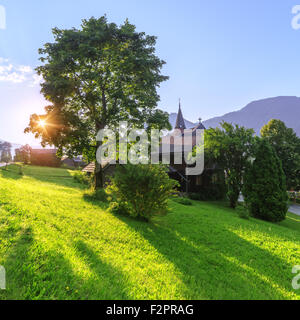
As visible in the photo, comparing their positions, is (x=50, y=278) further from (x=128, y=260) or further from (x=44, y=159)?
(x=44, y=159)

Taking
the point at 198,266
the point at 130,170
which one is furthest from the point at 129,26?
the point at 198,266

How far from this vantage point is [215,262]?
480 centimetres

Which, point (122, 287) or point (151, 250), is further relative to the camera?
point (151, 250)

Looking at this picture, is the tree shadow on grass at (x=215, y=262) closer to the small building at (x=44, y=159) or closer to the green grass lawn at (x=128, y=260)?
the green grass lawn at (x=128, y=260)

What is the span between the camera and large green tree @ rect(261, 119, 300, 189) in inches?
1096

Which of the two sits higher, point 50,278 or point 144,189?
point 144,189

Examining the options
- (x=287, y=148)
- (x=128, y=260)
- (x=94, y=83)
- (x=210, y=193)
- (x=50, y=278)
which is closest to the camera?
(x=50, y=278)

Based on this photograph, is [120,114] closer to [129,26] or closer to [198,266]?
[129,26]

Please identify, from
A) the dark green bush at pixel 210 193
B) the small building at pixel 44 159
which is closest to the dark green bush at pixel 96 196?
the dark green bush at pixel 210 193

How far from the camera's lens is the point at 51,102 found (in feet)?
40.5

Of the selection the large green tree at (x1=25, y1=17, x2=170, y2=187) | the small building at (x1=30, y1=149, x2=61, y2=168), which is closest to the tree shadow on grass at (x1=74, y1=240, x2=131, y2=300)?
the large green tree at (x1=25, y1=17, x2=170, y2=187)

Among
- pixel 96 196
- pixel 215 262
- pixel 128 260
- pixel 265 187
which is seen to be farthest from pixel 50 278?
pixel 265 187

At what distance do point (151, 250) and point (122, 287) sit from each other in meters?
1.99

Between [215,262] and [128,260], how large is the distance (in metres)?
2.57
